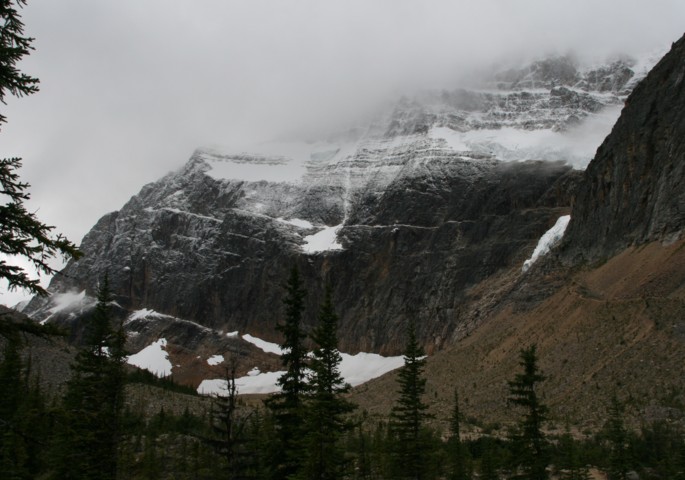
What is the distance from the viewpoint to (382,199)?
604 feet

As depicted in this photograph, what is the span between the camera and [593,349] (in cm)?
6406

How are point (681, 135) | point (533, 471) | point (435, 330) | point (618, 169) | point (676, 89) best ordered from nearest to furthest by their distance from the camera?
point (533, 471), point (681, 135), point (676, 89), point (618, 169), point (435, 330)

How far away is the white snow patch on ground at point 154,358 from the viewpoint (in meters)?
168

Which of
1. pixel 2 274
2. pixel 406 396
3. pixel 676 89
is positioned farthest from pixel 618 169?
pixel 2 274

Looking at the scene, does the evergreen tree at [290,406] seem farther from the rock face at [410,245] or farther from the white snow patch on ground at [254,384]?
the white snow patch on ground at [254,384]

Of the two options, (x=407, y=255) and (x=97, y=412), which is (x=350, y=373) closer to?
(x=407, y=255)

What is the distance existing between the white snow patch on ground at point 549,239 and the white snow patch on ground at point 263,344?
72.1m

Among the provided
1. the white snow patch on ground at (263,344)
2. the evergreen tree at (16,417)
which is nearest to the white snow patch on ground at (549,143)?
the white snow patch on ground at (263,344)

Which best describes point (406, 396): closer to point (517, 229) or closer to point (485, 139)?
point (517, 229)

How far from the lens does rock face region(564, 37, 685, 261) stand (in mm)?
78938

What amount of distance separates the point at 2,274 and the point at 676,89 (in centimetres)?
9513

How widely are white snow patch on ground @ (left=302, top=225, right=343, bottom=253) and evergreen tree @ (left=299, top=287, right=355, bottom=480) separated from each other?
15195 centimetres

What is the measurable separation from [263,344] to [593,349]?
391ft

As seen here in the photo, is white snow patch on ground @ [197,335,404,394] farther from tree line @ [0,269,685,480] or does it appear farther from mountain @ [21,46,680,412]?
tree line @ [0,269,685,480]
